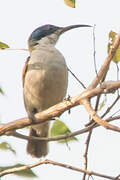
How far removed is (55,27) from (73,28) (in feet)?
1.24

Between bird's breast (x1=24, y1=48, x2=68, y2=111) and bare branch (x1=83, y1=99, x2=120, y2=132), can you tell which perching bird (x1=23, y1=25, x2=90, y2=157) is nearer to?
bird's breast (x1=24, y1=48, x2=68, y2=111)

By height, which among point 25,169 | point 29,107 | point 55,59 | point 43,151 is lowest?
point 43,151

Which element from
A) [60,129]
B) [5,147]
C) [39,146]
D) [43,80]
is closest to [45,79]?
[43,80]

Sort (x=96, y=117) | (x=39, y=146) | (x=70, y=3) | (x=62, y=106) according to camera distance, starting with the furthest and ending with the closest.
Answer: (x=39, y=146) < (x=62, y=106) < (x=70, y=3) < (x=96, y=117)

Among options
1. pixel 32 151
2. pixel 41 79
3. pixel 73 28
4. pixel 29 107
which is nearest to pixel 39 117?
pixel 41 79

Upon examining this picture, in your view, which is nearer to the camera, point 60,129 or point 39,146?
point 60,129

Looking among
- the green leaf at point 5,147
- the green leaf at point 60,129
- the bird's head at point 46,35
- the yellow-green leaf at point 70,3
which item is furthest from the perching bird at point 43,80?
the yellow-green leaf at point 70,3

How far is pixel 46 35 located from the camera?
23.8ft

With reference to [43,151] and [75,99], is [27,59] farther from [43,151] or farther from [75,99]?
[75,99]

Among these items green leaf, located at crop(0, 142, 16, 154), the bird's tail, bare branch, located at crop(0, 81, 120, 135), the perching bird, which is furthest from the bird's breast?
green leaf, located at crop(0, 142, 16, 154)

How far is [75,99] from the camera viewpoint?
390 cm

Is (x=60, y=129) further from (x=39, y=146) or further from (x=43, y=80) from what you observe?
(x=39, y=146)

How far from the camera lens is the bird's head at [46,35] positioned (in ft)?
23.0

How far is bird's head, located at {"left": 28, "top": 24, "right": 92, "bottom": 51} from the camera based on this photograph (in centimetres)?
702
